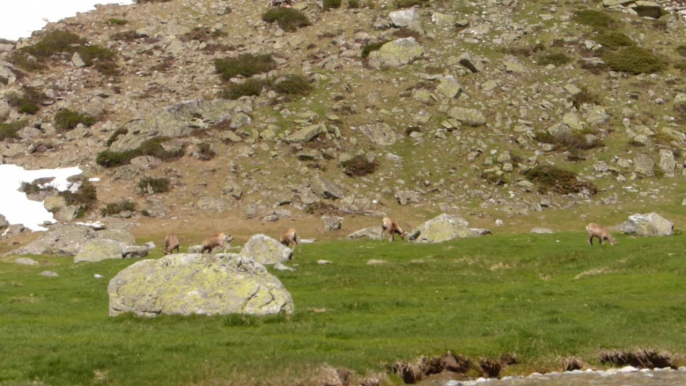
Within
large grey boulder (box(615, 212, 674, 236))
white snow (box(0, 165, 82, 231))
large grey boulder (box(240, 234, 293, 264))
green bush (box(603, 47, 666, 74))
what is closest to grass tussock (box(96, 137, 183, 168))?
white snow (box(0, 165, 82, 231))

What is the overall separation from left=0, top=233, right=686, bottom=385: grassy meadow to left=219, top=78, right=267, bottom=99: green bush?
37.7 metres

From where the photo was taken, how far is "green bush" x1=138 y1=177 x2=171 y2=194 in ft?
203

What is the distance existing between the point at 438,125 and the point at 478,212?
44.6ft

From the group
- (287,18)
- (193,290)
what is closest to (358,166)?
(287,18)

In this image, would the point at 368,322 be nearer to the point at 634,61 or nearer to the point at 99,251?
the point at 99,251

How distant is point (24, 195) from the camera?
203ft

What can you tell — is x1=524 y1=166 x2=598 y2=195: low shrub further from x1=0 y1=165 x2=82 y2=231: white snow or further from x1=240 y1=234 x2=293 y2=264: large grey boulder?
x1=0 y1=165 x2=82 y2=231: white snow

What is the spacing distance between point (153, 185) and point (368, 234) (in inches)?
850

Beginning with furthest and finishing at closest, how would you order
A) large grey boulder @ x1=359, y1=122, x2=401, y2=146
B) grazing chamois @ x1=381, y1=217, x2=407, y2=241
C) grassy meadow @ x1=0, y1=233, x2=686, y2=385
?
large grey boulder @ x1=359, y1=122, x2=401, y2=146
grazing chamois @ x1=381, y1=217, x2=407, y2=241
grassy meadow @ x1=0, y1=233, x2=686, y2=385

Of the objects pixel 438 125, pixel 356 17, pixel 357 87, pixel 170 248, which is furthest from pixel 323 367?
pixel 356 17

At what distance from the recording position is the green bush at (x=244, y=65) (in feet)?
260

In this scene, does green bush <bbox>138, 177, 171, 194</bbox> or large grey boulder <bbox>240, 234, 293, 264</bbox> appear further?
green bush <bbox>138, 177, 171, 194</bbox>

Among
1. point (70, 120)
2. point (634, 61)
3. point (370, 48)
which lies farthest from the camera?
point (370, 48)

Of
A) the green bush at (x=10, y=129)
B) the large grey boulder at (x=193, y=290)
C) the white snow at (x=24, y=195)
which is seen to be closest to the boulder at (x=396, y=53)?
the white snow at (x=24, y=195)
